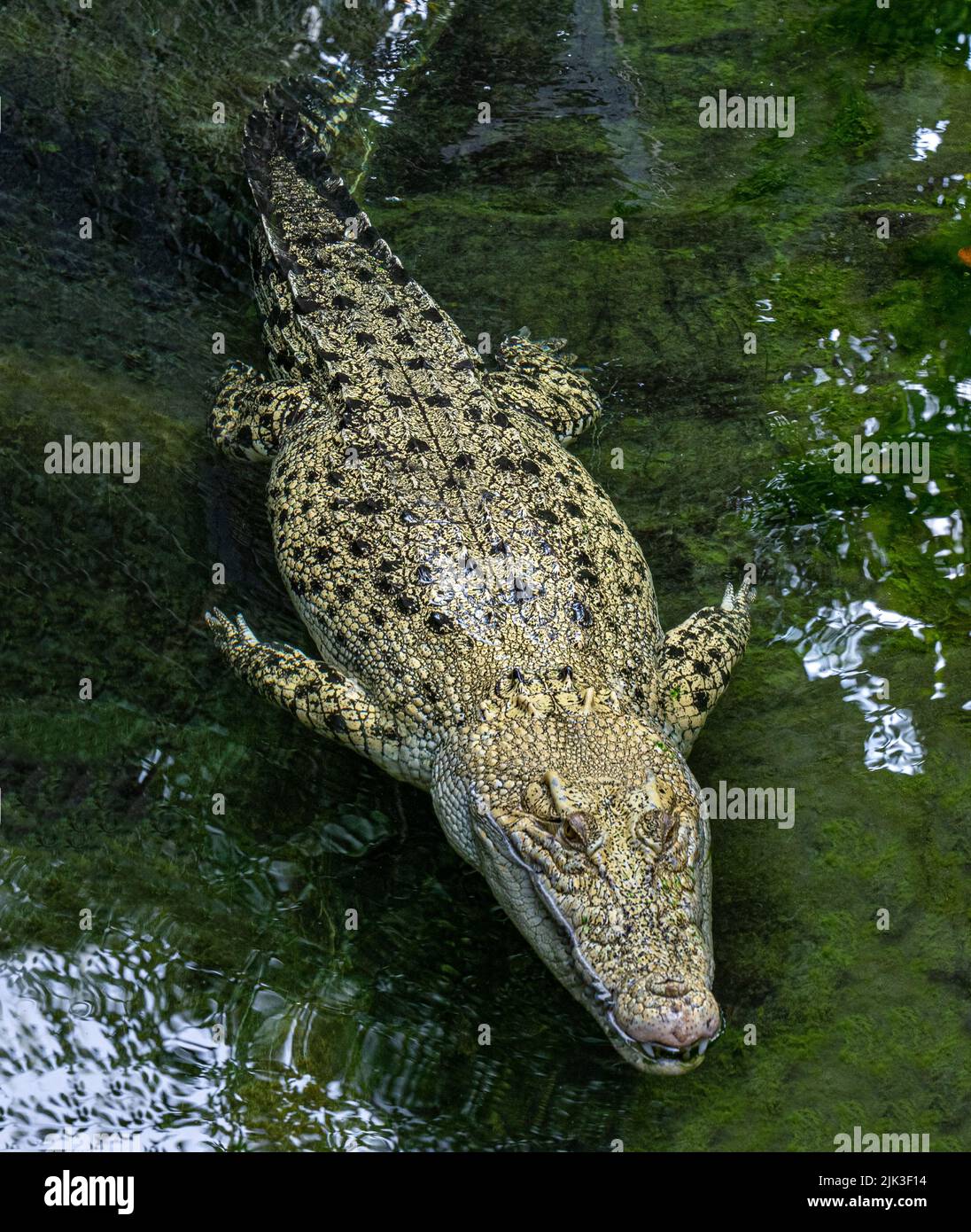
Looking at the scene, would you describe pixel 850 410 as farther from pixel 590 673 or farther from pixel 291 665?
pixel 291 665

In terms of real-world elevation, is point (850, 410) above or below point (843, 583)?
above

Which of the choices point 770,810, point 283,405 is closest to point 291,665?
point 283,405

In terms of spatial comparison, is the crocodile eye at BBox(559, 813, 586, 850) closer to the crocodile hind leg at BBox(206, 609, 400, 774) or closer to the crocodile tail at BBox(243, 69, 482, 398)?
the crocodile hind leg at BBox(206, 609, 400, 774)

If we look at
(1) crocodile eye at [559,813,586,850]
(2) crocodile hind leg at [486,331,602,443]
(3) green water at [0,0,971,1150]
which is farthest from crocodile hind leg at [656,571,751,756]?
(2) crocodile hind leg at [486,331,602,443]

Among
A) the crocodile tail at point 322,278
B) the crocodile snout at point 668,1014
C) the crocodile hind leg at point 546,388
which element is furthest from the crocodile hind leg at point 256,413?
the crocodile snout at point 668,1014
